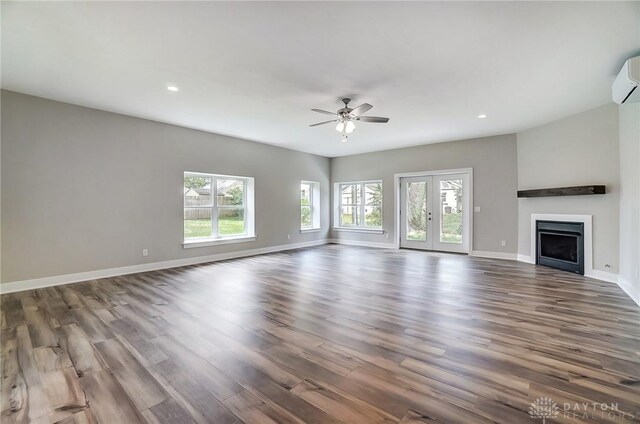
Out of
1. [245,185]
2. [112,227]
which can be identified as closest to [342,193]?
[245,185]

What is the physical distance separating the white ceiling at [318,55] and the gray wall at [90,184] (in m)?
0.44

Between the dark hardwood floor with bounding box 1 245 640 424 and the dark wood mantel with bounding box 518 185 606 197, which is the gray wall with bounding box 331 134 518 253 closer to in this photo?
the dark wood mantel with bounding box 518 185 606 197

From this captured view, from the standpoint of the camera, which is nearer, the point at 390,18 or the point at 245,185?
the point at 390,18

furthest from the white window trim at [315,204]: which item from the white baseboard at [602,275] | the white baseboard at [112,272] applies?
the white baseboard at [602,275]

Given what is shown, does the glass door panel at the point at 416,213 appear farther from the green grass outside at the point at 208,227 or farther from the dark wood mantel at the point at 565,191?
the green grass outside at the point at 208,227

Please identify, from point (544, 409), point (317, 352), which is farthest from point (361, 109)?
point (544, 409)

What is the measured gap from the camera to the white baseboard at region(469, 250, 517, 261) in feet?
20.5

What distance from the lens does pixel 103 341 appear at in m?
2.49

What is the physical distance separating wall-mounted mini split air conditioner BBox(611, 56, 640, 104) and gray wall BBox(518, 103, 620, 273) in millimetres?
1371

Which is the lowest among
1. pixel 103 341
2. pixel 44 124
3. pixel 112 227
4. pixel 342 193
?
pixel 103 341

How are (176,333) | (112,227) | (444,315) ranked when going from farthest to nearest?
(112,227) < (444,315) < (176,333)

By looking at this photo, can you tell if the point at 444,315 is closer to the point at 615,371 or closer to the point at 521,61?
the point at 615,371

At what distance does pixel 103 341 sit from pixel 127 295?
1444 mm

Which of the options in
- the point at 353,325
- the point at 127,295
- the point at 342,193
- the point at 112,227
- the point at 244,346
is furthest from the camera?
the point at 342,193
